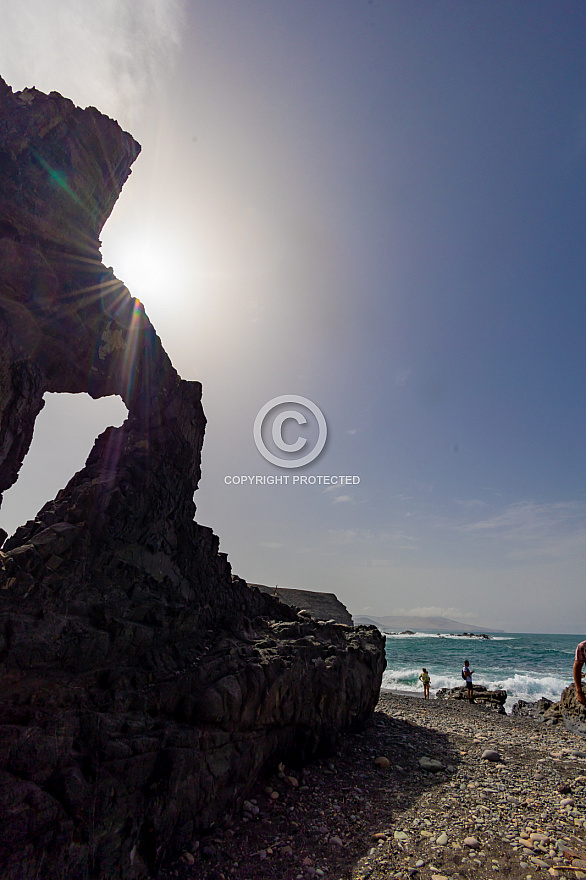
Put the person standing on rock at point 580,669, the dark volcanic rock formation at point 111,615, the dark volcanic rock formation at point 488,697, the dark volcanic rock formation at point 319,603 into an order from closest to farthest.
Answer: the person standing on rock at point 580,669 < the dark volcanic rock formation at point 111,615 < the dark volcanic rock formation at point 488,697 < the dark volcanic rock formation at point 319,603

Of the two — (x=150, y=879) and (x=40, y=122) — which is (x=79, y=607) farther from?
(x=40, y=122)

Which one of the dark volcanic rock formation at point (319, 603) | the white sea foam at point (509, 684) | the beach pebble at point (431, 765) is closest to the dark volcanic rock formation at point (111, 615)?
the beach pebble at point (431, 765)

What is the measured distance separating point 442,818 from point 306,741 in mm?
3659

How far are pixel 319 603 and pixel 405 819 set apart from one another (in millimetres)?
48761

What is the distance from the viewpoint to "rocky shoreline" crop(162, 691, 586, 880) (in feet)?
24.1

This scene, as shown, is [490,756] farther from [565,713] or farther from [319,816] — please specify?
[565,713]

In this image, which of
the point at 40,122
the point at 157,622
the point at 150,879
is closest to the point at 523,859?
the point at 150,879

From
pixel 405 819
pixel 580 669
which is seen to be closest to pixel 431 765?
pixel 405 819

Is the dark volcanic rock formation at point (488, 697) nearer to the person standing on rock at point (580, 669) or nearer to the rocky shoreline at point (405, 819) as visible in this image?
the rocky shoreline at point (405, 819)

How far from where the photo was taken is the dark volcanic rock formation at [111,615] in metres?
6.75

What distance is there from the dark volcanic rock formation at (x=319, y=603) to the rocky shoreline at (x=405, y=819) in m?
39.7

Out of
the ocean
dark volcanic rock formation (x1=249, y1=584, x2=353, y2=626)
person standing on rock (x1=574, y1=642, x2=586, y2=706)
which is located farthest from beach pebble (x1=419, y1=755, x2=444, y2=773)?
dark volcanic rock formation (x1=249, y1=584, x2=353, y2=626)

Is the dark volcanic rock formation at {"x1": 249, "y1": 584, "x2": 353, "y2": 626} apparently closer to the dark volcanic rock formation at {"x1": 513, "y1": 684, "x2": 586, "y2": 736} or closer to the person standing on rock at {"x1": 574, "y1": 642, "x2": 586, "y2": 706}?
the dark volcanic rock formation at {"x1": 513, "y1": 684, "x2": 586, "y2": 736}

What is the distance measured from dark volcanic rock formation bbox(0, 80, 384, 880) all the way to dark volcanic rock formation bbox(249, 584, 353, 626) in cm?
3834
